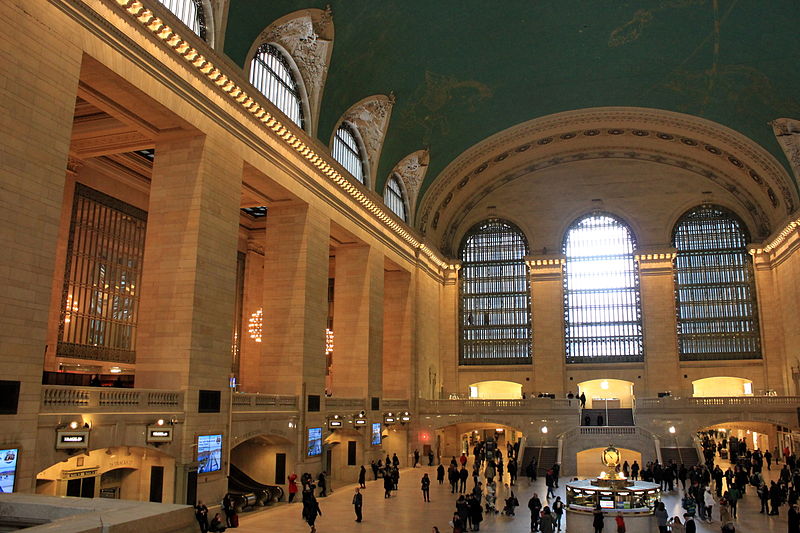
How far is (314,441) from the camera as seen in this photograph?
20.0 metres

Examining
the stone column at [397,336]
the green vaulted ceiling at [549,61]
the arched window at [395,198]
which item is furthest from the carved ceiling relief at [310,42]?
the stone column at [397,336]

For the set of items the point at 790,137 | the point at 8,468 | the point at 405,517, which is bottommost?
the point at 405,517

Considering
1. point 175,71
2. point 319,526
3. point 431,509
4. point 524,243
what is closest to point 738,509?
point 431,509

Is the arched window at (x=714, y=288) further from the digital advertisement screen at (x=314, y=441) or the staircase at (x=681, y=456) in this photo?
the digital advertisement screen at (x=314, y=441)

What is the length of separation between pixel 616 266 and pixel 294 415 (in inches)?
872

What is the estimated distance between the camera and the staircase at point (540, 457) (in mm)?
25969

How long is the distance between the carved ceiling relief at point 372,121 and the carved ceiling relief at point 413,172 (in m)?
3.03

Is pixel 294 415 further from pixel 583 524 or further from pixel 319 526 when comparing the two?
pixel 583 524

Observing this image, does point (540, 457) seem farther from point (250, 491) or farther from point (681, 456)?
point (250, 491)

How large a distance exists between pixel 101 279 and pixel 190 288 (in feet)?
20.8

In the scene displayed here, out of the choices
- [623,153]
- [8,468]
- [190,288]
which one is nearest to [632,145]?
[623,153]

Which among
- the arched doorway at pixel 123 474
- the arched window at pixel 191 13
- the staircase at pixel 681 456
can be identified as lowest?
the staircase at pixel 681 456

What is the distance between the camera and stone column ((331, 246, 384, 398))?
977 inches

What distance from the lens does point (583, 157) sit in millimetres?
35469
